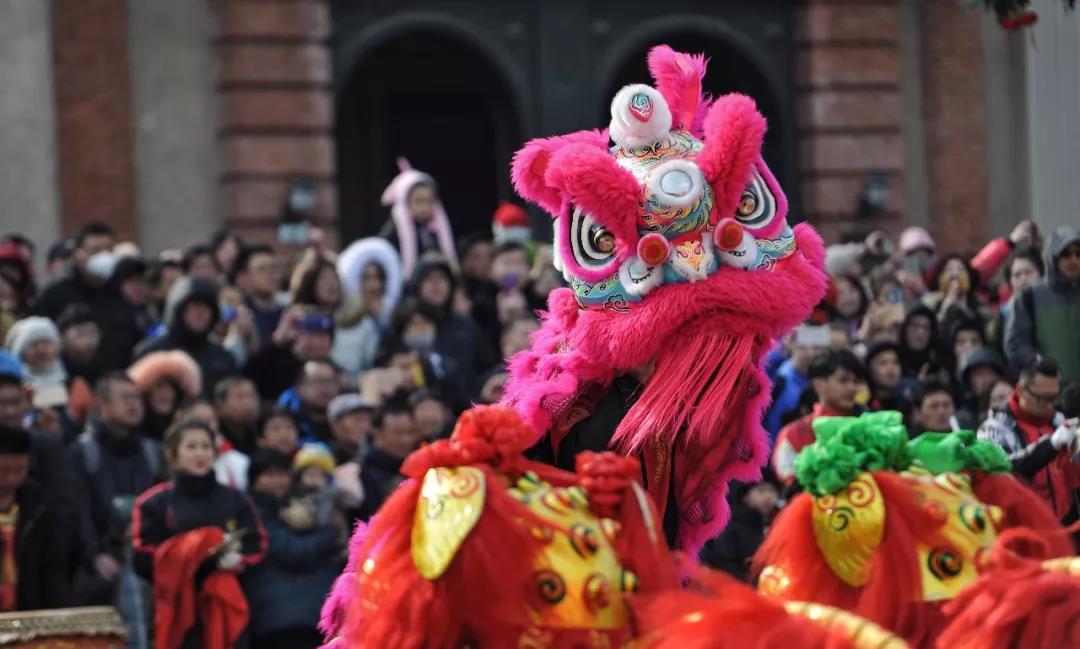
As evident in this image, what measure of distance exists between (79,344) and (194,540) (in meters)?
2.52

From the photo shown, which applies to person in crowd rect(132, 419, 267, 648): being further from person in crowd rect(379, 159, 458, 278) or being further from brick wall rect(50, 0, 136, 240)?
brick wall rect(50, 0, 136, 240)

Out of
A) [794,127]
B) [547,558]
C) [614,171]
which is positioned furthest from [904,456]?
[794,127]

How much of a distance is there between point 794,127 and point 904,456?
13.0 metres

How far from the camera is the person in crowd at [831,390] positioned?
919cm

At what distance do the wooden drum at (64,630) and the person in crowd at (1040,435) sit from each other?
2.89m

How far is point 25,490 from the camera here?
8797mm

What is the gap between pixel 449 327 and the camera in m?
12.0

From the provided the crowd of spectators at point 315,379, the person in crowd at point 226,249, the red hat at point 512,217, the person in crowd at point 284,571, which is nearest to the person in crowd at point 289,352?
the crowd of spectators at point 315,379

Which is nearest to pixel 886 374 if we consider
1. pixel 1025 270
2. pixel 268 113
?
pixel 1025 270

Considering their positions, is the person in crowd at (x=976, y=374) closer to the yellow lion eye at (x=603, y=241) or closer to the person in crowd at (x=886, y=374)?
the person in crowd at (x=886, y=374)

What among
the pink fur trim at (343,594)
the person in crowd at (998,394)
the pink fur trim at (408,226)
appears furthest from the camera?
the pink fur trim at (408,226)

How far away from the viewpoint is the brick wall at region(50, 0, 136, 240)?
1636cm

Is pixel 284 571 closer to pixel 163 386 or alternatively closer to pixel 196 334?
pixel 163 386

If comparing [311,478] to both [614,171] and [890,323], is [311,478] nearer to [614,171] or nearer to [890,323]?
[890,323]
